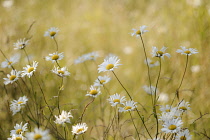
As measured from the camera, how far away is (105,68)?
115cm

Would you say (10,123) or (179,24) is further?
(179,24)

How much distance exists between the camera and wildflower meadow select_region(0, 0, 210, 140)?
4.03 ft

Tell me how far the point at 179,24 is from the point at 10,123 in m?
2.11

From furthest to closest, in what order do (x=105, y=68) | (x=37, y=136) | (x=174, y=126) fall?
1. (x=105, y=68)
2. (x=174, y=126)
3. (x=37, y=136)

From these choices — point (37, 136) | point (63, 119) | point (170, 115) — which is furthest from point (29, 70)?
point (170, 115)

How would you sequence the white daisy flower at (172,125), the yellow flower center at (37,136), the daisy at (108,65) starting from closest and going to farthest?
1. the yellow flower center at (37,136)
2. the white daisy flower at (172,125)
3. the daisy at (108,65)

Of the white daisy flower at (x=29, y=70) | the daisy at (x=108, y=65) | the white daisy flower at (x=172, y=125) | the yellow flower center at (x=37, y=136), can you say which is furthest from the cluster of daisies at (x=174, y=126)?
the white daisy flower at (x=29, y=70)

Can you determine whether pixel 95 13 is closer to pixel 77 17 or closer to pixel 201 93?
pixel 77 17

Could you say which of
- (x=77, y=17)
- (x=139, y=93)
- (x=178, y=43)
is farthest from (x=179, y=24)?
(x=77, y=17)

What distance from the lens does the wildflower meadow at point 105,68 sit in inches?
48.3

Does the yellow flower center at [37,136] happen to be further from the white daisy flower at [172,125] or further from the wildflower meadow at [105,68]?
the white daisy flower at [172,125]

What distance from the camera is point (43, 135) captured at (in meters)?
0.76

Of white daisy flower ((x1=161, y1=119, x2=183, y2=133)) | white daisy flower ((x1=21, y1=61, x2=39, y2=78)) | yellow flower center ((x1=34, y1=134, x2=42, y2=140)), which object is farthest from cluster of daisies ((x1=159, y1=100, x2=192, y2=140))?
white daisy flower ((x1=21, y1=61, x2=39, y2=78))

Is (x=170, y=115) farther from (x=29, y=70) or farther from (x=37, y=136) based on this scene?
(x=29, y=70)
